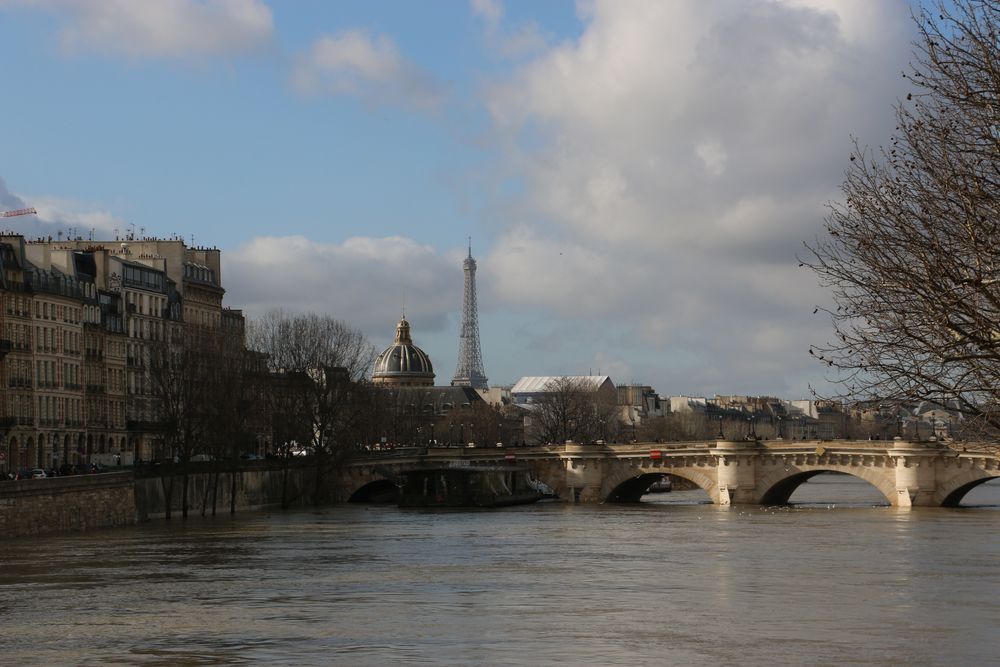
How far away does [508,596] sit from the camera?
1641 inches

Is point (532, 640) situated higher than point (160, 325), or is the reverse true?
point (160, 325)

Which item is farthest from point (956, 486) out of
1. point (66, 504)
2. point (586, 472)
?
point (66, 504)

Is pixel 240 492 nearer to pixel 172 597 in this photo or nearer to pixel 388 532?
pixel 388 532

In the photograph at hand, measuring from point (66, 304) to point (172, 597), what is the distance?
2188 inches

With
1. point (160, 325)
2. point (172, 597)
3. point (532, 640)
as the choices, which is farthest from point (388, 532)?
point (160, 325)

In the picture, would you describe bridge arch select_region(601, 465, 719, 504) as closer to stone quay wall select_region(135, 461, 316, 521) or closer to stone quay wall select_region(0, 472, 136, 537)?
stone quay wall select_region(135, 461, 316, 521)

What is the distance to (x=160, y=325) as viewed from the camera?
363 feet

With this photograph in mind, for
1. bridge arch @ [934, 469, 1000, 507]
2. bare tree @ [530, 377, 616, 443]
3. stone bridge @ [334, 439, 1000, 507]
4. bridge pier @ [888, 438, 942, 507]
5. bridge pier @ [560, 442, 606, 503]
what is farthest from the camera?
bare tree @ [530, 377, 616, 443]

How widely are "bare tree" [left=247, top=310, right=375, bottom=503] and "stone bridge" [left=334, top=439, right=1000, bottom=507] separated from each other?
8.46ft

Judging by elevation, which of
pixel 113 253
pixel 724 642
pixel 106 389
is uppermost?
pixel 113 253

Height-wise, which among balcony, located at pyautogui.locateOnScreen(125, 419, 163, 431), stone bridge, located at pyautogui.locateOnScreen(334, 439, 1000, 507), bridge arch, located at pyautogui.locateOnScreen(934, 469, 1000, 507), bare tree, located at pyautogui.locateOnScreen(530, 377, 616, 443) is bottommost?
bridge arch, located at pyautogui.locateOnScreen(934, 469, 1000, 507)

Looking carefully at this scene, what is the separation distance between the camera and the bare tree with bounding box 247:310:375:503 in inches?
3915

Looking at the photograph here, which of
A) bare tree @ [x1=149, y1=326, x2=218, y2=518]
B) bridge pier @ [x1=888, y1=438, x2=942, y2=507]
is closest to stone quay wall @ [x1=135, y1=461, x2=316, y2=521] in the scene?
bare tree @ [x1=149, y1=326, x2=218, y2=518]

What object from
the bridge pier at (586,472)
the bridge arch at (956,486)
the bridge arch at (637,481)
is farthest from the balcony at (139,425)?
the bridge arch at (956,486)
